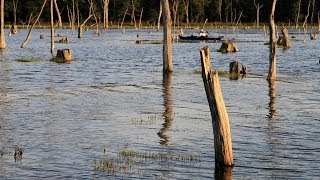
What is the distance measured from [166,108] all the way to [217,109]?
10.7 meters

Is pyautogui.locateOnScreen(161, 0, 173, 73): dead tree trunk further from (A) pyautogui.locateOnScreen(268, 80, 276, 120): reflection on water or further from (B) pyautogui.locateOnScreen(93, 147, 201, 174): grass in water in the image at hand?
(B) pyautogui.locateOnScreen(93, 147, 201, 174): grass in water

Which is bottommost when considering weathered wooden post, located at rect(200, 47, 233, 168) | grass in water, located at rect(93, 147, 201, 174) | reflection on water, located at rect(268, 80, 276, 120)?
reflection on water, located at rect(268, 80, 276, 120)

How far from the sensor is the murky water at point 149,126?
632 inches

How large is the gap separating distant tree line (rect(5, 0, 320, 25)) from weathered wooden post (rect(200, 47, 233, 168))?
13840cm

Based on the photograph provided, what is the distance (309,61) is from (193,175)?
140 feet

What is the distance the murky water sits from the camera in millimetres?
16062

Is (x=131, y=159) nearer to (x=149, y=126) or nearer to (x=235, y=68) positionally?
(x=149, y=126)

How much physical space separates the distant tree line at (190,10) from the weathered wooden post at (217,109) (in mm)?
138399

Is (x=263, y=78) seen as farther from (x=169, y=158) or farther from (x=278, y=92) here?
(x=169, y=158)

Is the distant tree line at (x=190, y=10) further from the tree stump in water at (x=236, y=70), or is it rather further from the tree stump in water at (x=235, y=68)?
the tree stump in water at (x=235, y=68)

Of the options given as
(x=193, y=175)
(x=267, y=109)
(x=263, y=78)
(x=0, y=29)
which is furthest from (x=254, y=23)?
(x=193, y=175)

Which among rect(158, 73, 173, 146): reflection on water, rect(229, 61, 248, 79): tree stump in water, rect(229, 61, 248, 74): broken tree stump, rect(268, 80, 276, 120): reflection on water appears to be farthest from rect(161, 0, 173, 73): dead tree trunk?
rect(268, 80, 276, 120): reflection on water

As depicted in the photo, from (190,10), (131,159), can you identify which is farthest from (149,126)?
(190,10)

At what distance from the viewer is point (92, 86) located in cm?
3466
